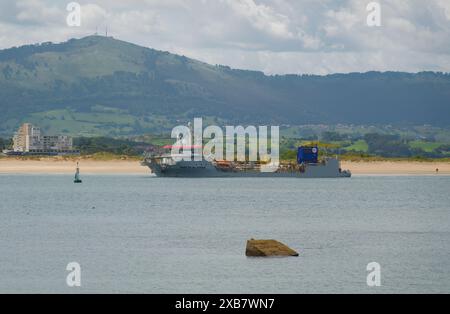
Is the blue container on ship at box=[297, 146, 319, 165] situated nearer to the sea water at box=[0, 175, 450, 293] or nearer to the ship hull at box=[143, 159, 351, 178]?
the ship hull at box=[143, 159, 351, 178]

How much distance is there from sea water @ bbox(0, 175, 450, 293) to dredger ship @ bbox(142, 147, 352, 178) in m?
44.6

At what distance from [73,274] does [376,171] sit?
14192cm

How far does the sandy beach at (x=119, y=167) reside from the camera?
167 metres

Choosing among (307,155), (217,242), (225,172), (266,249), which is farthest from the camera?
(307,155)

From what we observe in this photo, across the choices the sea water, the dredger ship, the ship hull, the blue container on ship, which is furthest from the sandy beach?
the sea water

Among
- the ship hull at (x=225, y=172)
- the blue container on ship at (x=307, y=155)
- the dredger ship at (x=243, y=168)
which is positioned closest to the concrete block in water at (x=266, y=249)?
the ship hull at (x=225, y=172)

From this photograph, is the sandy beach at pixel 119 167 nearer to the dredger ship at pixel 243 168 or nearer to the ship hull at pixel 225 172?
the dredger ship at pixel 243 168

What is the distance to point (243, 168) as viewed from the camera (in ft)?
503

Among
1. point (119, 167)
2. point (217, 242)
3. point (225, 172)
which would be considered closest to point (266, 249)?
point (217, 242)

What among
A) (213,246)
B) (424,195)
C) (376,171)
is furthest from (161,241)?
(376,171)

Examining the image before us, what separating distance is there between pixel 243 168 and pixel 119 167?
28.2 meters

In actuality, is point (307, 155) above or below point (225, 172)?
above

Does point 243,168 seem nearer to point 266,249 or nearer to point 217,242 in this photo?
point 217,242

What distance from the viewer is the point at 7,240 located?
54969 millimetres
